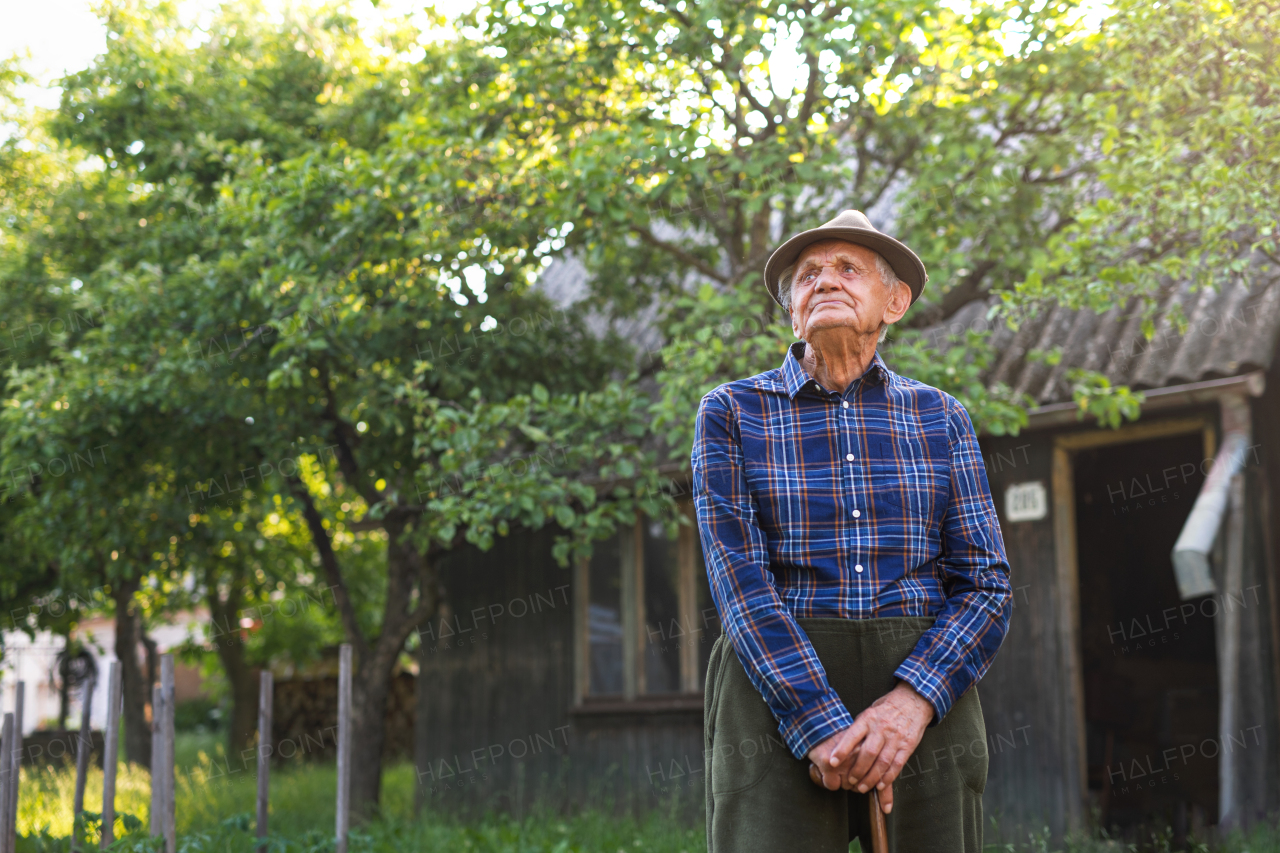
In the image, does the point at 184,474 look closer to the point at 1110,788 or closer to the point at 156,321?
the point at 156,321

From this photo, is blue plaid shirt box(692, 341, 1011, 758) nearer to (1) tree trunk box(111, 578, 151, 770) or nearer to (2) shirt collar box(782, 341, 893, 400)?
(2) shirt collar box(782, 341, 893, 400)

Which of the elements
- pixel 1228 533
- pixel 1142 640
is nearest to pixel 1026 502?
pixel 1228 533

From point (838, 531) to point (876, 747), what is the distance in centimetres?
44

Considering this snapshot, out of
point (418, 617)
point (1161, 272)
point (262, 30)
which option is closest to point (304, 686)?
point (418, 617)

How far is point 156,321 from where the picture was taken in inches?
314

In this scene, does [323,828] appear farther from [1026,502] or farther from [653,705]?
[1026,502]

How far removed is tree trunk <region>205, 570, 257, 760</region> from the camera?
1574 centimetres

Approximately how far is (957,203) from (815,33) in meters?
1.53

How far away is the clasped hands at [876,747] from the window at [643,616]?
643cm

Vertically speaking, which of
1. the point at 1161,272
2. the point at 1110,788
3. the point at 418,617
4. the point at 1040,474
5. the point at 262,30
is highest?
the point at 262,30

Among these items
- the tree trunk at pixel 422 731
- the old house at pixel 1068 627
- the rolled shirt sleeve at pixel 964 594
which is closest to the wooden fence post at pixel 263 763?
the old house at pixel 1068 627

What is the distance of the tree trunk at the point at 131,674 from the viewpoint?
12883 millimetres

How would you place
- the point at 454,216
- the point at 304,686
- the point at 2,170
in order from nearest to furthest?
the point at 454,216 → the point at 2,170 → the point at 304,686

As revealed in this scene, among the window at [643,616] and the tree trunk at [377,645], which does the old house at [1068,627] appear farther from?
the tree trunk at [377,645]
